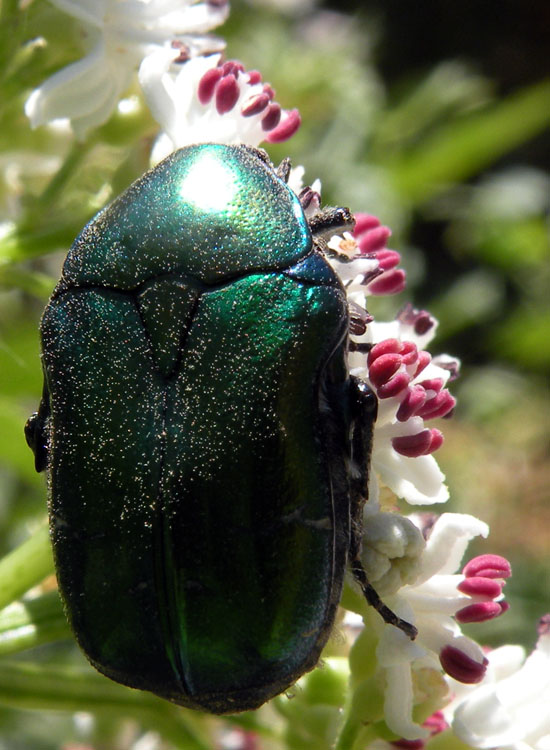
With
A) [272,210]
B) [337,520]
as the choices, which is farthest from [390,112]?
[337,520]

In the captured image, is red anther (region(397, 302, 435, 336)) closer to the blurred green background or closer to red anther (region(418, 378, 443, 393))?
red anther (region(418, 378, 443, 393))

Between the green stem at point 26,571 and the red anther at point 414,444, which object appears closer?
the red anther at point 414,444

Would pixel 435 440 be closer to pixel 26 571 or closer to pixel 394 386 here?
pixel 394 386

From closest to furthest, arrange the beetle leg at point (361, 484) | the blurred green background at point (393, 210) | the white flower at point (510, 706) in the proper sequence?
the beetle leg at point (361, 484) → the white flower at point (510, 706) → the blurred green background at point (393, 210)

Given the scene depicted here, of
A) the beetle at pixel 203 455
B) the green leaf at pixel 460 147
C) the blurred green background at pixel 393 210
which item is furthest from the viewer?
the green leaf at pixel 460 147

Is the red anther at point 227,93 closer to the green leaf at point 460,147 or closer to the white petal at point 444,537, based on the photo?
the white petal at point 444,537

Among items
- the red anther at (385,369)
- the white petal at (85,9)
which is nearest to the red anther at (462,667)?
the red anther at (385,369)

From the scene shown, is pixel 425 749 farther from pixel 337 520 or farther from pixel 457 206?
pixel 457 206
